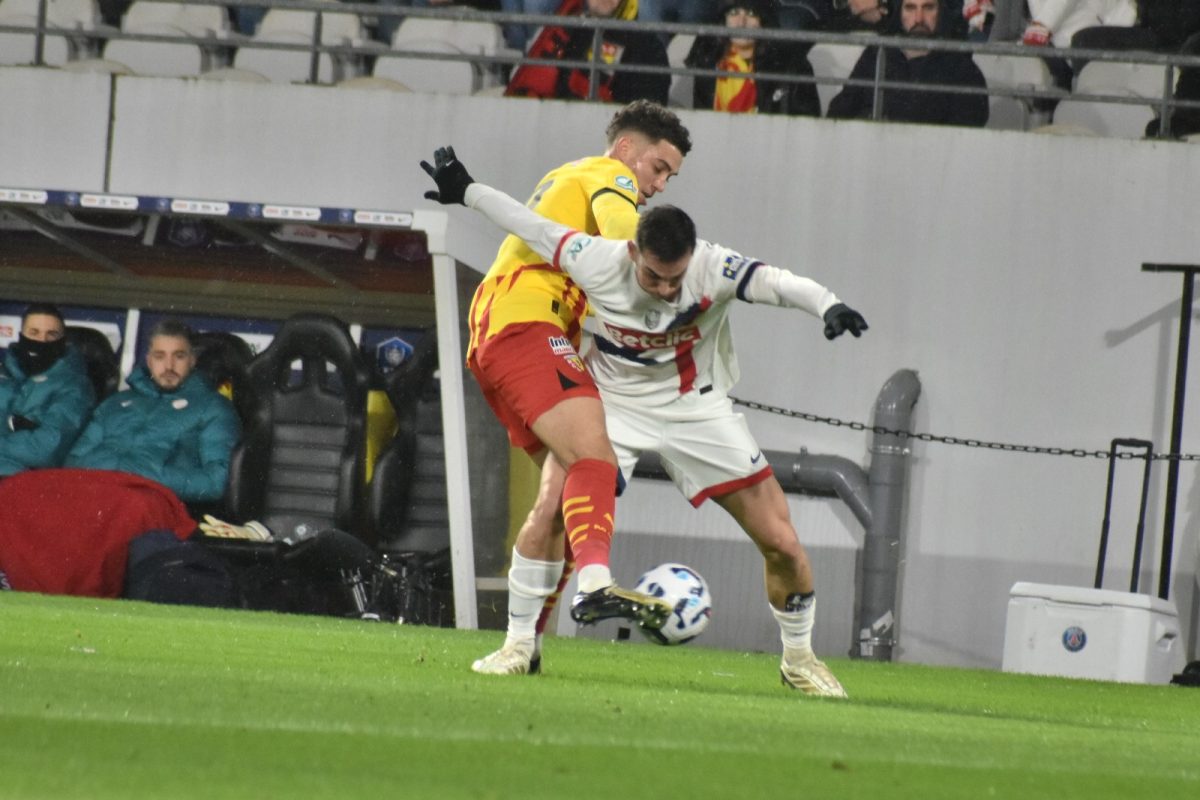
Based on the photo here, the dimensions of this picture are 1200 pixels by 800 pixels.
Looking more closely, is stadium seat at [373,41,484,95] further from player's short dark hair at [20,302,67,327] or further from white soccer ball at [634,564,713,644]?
white soccer ball at [634,564,713,644]

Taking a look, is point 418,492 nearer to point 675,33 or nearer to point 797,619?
point 675,33

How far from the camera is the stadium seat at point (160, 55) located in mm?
15586

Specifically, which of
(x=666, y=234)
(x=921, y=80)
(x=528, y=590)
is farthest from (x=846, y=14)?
(x=528, y=590)

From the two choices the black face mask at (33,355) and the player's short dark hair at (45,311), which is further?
the player's short dark hair at (45,311)

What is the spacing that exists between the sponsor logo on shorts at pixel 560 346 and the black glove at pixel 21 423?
23.6 feet

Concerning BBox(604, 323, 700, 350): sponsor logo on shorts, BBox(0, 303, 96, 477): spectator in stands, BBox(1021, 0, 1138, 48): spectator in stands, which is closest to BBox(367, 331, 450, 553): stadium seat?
BBox(0, 303, 96, 477): spectator in stands

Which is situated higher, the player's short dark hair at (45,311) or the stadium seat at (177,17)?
the stadium seat at (177,17)

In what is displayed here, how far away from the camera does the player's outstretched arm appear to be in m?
6.76

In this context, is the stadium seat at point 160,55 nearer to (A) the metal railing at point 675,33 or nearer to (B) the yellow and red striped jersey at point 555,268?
(A) the metal railing at point 675,33

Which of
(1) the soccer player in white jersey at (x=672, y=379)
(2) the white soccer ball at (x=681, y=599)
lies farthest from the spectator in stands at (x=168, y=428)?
(1) the soccer player in white jersey at (x=672, y=379)

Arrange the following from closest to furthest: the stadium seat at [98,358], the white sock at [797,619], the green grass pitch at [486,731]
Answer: the green grass pitch at [486,731]
the white sock at [797,619]
the stadium seat at [98,358]

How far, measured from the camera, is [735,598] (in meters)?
13.7

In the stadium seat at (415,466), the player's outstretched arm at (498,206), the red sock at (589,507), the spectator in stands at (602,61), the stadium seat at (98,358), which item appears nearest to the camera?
the red sock at (589,507)

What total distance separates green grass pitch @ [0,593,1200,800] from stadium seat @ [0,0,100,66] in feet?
27.7
